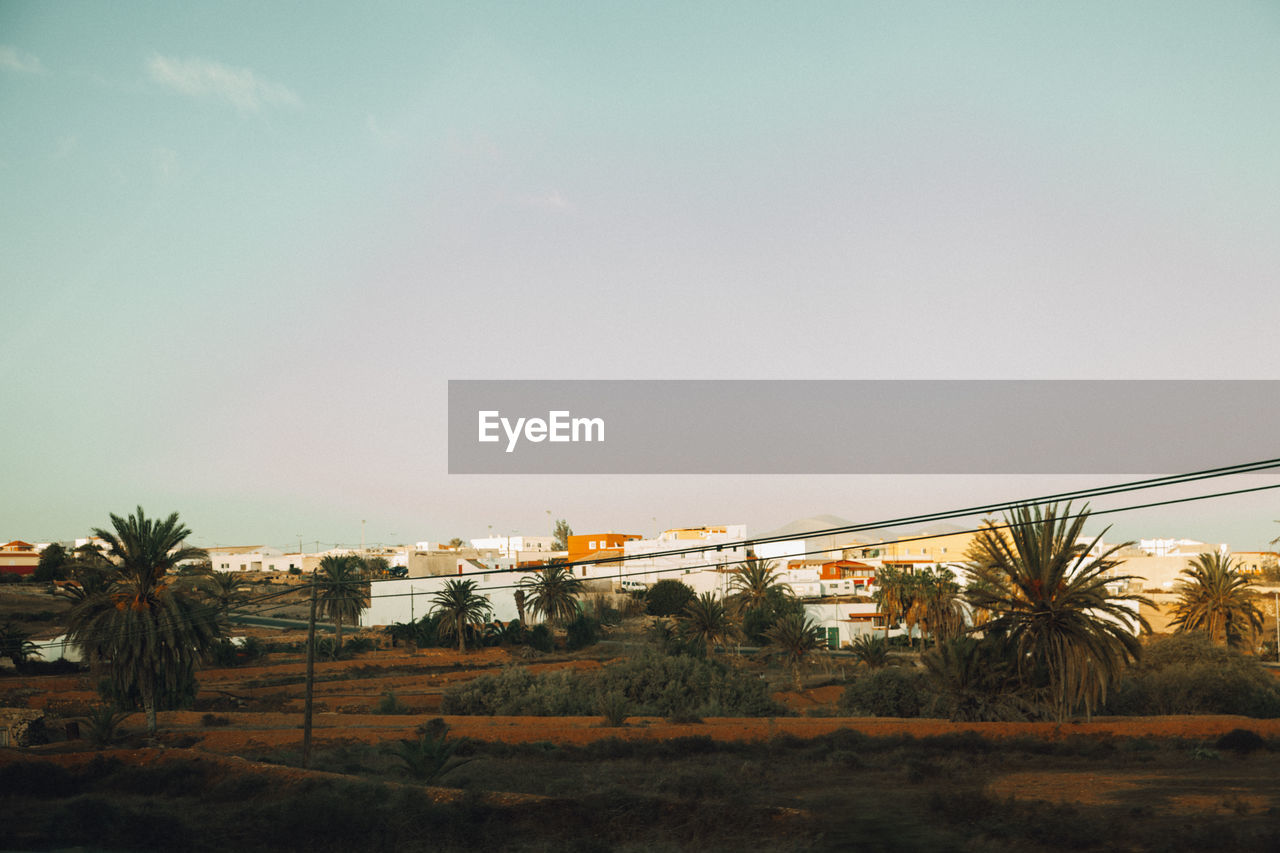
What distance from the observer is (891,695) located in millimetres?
34406

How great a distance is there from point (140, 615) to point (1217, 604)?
56283mm

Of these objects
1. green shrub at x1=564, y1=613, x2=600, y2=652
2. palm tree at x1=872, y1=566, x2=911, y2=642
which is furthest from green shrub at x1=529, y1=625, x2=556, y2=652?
palm tree at x1=872, y1=566, x2=911, y2=642

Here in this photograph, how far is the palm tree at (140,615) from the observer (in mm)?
31422

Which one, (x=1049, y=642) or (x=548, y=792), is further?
(x=1049, y=642)

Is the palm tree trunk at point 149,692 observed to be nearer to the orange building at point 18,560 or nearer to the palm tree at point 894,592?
the palm tree at point 894,592

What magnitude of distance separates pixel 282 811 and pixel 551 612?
58368 mm

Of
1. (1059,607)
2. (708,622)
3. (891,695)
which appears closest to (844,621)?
(708,622)

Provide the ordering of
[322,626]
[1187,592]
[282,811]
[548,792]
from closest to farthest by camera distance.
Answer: [282,811], [548,792], [1187,592], [322,626]

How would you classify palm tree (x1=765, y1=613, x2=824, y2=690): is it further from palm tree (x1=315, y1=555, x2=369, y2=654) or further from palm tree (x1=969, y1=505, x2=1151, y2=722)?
palm tree (x1=315, y1=555, x2=369, y2=654)

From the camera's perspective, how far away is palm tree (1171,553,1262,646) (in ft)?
180

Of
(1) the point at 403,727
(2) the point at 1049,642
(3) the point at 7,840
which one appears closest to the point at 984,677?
(2) the point at 1049,642

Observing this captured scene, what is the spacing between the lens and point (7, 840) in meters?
15.8

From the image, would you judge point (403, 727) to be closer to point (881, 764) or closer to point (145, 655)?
point (145, 655)

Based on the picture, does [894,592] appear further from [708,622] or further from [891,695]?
[891,695]
